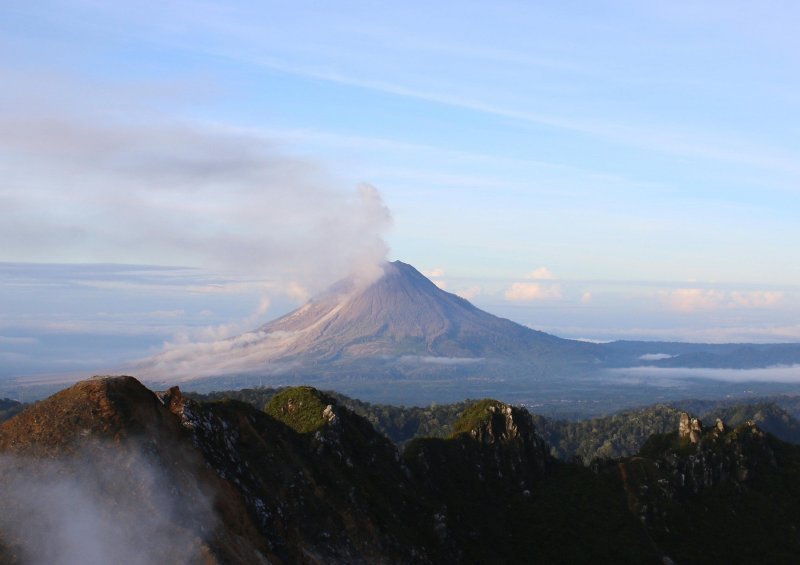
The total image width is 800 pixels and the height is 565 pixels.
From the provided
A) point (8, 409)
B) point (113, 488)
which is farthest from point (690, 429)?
point (8, 409)

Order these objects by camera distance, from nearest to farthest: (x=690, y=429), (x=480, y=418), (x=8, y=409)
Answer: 1. (x=480, y=418)
2. (x=690, y=429)
3. (x=8, y=409)

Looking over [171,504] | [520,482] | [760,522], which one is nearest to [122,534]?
[171,504]

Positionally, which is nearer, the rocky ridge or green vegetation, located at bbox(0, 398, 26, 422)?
the rocky ridge

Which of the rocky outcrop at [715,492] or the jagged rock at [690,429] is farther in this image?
the jagged rock at [690,429]

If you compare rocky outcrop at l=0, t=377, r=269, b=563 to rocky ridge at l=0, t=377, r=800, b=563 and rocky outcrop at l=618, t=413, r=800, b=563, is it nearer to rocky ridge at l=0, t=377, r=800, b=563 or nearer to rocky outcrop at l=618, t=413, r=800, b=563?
rocky ridge at l=0, t=377, r=800, b=563

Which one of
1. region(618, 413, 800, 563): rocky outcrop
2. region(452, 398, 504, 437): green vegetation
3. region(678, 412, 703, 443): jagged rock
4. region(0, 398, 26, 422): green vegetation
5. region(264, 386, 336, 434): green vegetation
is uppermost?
region(264, 386, 336, 434): green vegetation

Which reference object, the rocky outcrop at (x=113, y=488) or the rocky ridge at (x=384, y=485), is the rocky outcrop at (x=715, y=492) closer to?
the rocky ridge at (x=384, y=485)

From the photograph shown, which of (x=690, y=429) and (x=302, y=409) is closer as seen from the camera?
(x=302, y=409)

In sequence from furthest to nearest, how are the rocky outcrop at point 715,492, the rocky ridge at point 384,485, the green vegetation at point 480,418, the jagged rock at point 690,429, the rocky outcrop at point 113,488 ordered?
the jagged rock at point 690,429, the green vegetation at point 480,418, the rocky outcrop at point 715,492, the rocky ridge at point 384,485, the rocky outcrop at point 113,488

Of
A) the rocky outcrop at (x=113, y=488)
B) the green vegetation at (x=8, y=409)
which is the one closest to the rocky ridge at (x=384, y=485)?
the rocky outcrop at (x=113, y=488)

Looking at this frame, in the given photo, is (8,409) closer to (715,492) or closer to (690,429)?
→ (690,429)

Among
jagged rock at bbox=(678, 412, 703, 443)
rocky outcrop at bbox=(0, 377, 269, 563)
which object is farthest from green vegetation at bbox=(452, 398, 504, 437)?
rocky outcrop at bbox=(0, 377, 269, 563)

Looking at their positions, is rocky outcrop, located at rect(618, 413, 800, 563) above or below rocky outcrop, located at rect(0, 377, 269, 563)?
below

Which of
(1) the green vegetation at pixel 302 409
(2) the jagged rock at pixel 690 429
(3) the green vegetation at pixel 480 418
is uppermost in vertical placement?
(1) the green vegetation at pixel 302 409
